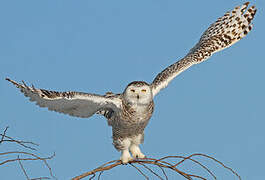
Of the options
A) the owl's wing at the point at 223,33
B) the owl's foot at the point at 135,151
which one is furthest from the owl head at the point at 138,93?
the owl's wing at the point at 223,33

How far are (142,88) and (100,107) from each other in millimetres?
720

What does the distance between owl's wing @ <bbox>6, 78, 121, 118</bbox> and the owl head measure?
0.87 ft

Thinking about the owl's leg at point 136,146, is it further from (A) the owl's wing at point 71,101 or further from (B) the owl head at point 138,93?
(B) the owl head at point 138,93

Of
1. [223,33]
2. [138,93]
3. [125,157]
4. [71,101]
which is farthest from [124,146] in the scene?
[223,33]

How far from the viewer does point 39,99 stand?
209 inches

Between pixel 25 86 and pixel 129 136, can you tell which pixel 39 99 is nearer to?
pixel 25 86

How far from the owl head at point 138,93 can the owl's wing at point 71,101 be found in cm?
27

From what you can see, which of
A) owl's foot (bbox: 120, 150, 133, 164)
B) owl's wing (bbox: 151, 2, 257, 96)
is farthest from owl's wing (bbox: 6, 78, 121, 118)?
owl's wing (bbox: 151, 2, 257, 96)

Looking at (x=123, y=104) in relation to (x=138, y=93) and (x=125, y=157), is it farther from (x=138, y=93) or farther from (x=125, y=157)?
(x=125, y=157)

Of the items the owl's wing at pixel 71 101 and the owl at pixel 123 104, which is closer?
the owl's wing at pixel 71 101

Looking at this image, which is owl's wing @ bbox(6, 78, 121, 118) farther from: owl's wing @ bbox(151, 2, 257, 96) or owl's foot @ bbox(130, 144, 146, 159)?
owl's wing @ bbox(151, 2, 257, 96)

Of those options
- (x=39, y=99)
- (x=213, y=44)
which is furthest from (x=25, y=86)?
(x=213, y=44)

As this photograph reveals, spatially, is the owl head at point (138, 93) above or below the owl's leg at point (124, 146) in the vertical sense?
above

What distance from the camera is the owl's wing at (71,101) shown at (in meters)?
5.06
